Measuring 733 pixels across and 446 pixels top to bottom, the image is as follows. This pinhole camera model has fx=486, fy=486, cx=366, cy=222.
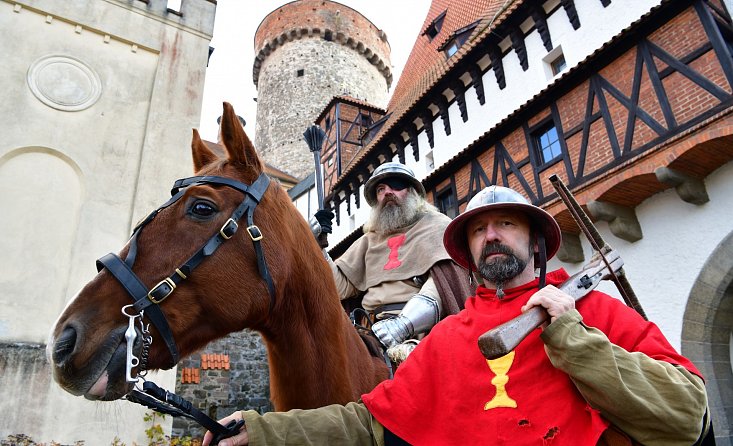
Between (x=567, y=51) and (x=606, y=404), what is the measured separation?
11.4m

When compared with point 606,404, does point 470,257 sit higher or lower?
higher

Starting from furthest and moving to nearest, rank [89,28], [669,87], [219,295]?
[89,28]
[669,87]
[219,295]

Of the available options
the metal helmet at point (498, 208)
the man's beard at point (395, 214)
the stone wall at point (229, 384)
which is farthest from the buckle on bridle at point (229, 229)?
the stone wall at point (229, 384)

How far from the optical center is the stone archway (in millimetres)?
7285

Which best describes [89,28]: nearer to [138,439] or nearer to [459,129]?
[138,439]

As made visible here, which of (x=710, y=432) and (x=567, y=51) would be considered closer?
(x=710, y=432)

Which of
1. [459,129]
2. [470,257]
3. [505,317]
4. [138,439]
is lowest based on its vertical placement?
[138,439]

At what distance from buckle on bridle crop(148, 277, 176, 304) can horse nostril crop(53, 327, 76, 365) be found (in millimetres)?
273

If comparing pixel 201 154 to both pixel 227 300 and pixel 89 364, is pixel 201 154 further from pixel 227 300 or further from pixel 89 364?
pixel 89 364

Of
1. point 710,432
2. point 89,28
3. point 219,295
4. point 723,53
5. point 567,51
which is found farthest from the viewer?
point 567,51

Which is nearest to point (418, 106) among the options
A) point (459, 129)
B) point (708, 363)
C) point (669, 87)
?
point (459, 129)

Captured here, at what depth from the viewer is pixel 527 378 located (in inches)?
72.9

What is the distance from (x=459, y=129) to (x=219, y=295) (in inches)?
505

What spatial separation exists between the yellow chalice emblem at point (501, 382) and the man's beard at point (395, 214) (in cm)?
192
